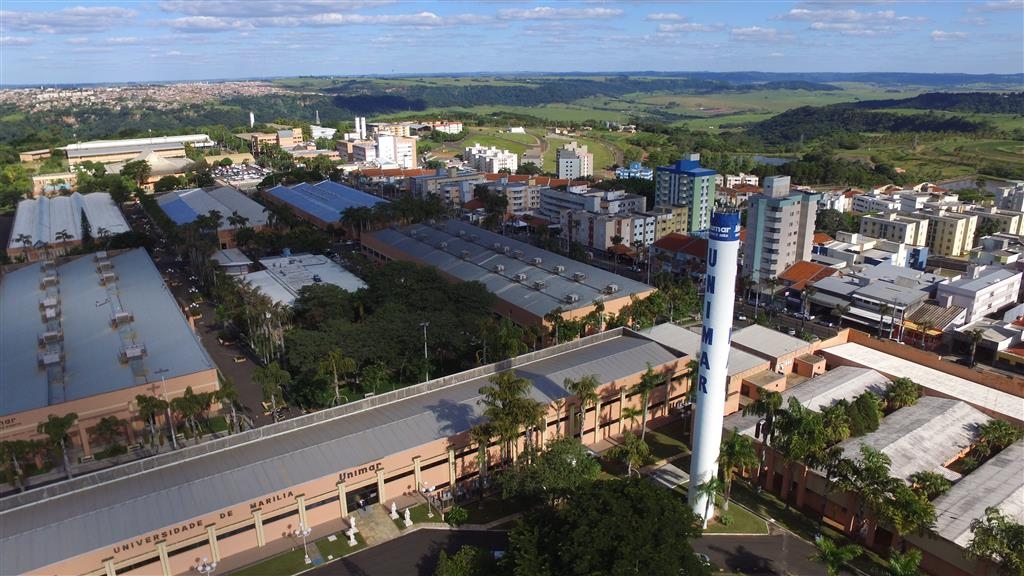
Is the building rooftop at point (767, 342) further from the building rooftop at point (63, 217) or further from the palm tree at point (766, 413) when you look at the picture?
the building rooftop at point (63, 217)

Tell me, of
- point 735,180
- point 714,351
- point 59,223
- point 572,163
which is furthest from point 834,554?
point 572,163

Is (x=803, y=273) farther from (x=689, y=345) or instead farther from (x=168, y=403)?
(x=168, y=403)

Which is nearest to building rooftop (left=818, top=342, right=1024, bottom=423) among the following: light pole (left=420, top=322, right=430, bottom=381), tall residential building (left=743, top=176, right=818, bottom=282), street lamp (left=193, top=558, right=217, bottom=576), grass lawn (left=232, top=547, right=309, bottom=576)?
tall residential building (left=743, top=176, right=818, bottom=282)

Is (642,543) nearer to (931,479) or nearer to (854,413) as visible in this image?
(931,479)

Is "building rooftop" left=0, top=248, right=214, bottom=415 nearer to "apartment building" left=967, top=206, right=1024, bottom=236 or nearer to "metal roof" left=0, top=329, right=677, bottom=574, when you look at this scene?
"metal roof" left=0, top=329, right=677, bottom=574

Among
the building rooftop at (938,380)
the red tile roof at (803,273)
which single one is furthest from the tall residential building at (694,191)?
the building rooftop at (938,380)

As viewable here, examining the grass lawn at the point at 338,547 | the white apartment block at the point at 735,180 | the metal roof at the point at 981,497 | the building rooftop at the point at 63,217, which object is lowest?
the grass lawn at the point at 338,547

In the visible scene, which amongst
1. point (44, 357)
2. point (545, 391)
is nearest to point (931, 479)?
point (545, 391)

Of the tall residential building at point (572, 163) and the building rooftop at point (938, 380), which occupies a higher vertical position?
the tall residential building at point (572, 163)
